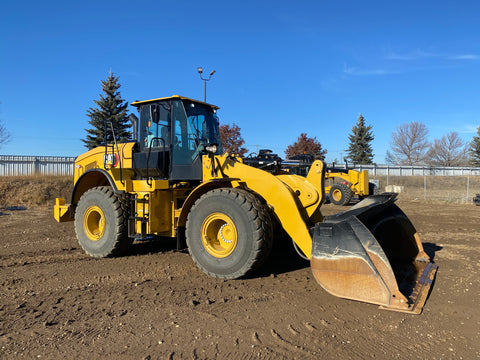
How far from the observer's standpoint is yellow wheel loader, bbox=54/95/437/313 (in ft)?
12.3

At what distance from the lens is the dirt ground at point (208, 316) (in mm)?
2926

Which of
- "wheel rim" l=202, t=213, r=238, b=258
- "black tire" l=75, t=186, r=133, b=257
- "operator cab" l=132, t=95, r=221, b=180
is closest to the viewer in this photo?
"wheel rim" l=202, t=213, r=238, b=258

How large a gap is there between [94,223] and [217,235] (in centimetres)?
288

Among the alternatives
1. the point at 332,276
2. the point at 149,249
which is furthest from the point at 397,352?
the point at 149,249

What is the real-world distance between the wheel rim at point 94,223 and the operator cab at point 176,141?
43.4 inches

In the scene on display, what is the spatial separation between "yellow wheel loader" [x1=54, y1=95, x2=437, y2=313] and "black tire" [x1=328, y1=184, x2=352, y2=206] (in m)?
11.8

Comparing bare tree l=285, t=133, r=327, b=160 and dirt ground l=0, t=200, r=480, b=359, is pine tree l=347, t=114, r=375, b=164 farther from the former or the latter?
dirt ground l=0, t=200, r=480, b=359

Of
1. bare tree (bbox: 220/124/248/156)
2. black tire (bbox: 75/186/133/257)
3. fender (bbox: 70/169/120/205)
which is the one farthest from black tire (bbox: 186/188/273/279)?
bare tree (bbox: 220/124/248/156)

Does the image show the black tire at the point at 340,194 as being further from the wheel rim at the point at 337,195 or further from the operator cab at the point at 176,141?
the operator cab at the point at 176,141

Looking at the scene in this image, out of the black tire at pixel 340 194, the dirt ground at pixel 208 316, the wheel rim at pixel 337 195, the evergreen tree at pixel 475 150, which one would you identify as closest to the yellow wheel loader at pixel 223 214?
the dirt ground at pixel 208 316

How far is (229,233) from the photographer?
492 centimetres

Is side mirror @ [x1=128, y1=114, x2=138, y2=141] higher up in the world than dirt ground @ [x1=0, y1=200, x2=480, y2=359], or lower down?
higher up

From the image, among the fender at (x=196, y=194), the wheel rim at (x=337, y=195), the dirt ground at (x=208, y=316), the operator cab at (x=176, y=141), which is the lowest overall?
the dirt ground at (x=208, y=316)

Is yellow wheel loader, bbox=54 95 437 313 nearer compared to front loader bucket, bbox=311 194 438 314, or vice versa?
front loader bucket, bbox=311 194 438 314
